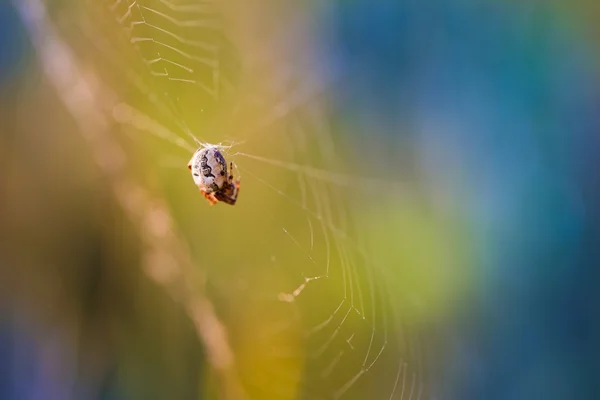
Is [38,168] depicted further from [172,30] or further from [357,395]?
[357,395]

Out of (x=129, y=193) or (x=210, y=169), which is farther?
(x=129, y=193)

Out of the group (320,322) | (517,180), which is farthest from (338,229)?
(517,180)

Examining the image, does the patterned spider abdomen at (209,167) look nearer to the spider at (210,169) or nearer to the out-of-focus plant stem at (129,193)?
the spider at (210,169)

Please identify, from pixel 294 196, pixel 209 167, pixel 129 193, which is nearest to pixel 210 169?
pixel 209 167

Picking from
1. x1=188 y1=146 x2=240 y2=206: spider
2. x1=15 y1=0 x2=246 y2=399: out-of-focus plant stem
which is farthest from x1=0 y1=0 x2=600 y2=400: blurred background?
x1=188 y1=146 x2=240 y2=206: spider

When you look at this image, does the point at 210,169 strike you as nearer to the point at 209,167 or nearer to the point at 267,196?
the point at 209,167

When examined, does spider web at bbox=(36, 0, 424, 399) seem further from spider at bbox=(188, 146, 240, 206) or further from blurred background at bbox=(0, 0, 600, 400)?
spider at bbox=(188, 146, 240, 206)
